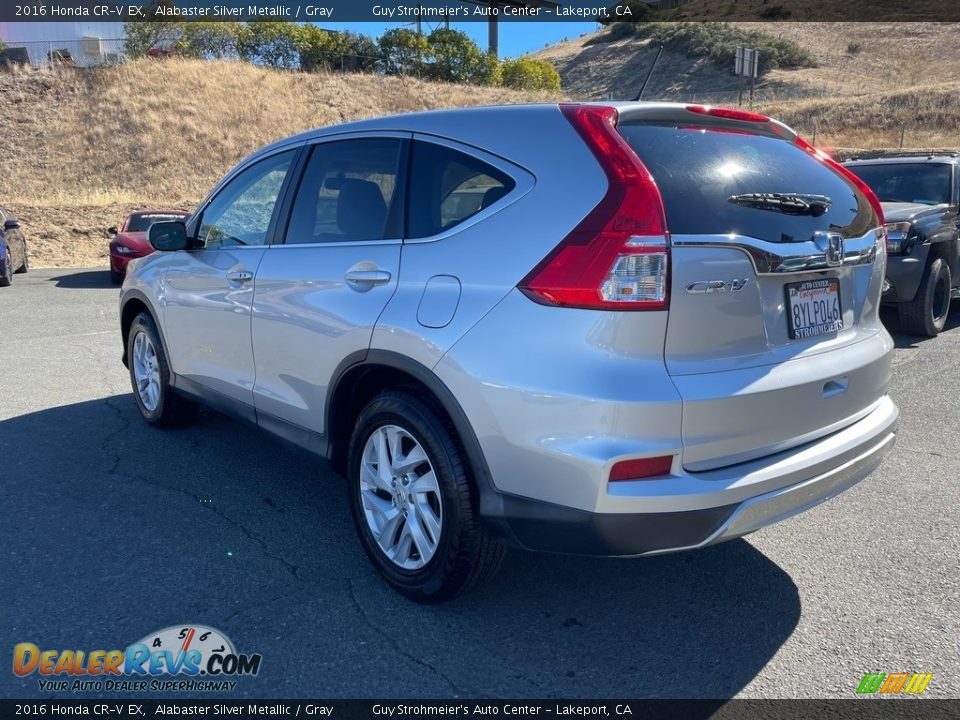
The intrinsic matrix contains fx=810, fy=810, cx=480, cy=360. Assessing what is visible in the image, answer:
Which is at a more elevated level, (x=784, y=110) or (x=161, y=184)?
(x=784, y=110)

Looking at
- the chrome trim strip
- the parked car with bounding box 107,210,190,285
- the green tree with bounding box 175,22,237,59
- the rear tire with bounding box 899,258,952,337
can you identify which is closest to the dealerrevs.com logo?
the chrome trim strip

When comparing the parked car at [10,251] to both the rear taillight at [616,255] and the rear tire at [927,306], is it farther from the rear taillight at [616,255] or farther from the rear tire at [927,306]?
the rear taillight at [616,255]

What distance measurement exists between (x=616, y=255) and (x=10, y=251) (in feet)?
50.2

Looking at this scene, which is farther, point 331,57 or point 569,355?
point 331,57

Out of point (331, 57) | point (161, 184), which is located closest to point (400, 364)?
point (161, 184)

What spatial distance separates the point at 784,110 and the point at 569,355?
137 ft

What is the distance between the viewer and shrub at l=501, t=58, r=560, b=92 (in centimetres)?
5247

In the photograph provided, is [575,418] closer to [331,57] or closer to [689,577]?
[689,577]

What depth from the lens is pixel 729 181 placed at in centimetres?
283

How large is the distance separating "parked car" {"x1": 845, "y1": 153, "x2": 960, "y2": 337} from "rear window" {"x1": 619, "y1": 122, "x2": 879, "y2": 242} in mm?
4885

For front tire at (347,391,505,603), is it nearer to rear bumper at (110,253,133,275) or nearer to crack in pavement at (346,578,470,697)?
crack in pavement at (346,578,470,697)

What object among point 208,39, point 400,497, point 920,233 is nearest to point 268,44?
point 208,39

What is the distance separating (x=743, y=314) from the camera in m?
2.72

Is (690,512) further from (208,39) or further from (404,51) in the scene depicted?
(404,51)
